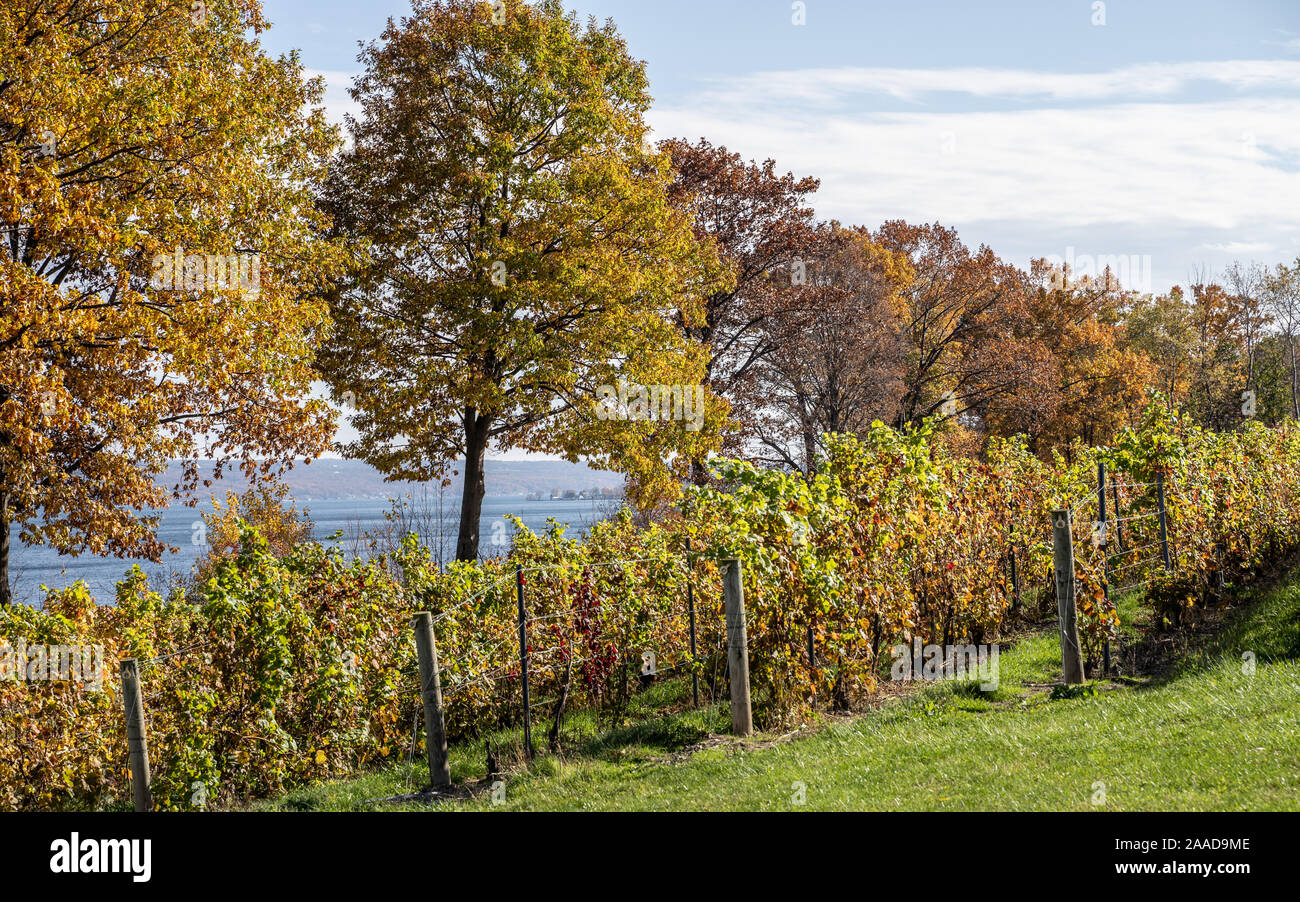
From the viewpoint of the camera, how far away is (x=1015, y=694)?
321 inches

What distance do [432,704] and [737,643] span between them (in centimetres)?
224

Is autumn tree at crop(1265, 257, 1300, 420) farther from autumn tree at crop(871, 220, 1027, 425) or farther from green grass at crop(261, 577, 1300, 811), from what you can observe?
green grass at crop(261, 577, 1300, 811)

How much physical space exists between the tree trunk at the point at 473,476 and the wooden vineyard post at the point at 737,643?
14.3 metres

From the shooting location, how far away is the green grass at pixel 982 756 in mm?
5176

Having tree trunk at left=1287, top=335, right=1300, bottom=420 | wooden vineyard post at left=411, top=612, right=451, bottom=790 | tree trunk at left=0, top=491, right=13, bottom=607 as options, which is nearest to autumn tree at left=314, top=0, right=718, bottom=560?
tree trunk at left=0, top=491, right=13, bottom=607

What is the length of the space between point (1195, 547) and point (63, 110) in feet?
48.3

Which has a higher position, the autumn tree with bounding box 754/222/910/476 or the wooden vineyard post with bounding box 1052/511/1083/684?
the autumn tree with bounding box 754/222/910/476

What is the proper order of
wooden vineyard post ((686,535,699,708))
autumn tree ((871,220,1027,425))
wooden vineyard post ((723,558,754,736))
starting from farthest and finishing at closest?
1. autumn tree ((871,220,1027,425))
2. wooden vineyard post ((686,535,699,708))
3. wooden vineyard post ((723,558,754,736))

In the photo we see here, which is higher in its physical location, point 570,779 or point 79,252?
point 79,252

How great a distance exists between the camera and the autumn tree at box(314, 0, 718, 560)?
68.0ft

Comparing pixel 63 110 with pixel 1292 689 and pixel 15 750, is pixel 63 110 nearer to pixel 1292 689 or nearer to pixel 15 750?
pixel 15 750

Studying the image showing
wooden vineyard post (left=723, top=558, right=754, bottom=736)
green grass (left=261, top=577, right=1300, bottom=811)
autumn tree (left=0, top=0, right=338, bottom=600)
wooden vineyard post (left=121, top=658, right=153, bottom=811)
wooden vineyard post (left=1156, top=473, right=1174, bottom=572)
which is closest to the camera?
green grass (left=261, top=577, right=1300, bottom=811)

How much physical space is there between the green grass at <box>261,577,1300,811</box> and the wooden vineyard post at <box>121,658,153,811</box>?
851 millimetres

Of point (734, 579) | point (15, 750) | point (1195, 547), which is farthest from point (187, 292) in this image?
point (1195, 547)
